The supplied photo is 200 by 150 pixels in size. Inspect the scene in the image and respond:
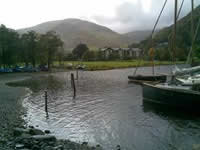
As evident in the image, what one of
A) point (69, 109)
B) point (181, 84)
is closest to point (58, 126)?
point (69, 109)

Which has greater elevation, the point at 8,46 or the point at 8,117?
the point at 8,46

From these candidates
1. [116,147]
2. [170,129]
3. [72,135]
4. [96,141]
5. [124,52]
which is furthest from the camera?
[124,52]

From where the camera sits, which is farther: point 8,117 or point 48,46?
point 48,46

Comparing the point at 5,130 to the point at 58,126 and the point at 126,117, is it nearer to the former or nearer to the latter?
the point at 58,126

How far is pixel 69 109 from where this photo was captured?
23.2m

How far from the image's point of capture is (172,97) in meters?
22.5

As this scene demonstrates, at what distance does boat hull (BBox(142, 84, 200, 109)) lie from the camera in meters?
20.7

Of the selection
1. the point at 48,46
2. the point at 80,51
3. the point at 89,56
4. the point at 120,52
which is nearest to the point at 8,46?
the point at 48,46

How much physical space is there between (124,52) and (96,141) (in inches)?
6199

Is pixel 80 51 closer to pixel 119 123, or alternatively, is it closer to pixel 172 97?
pixel 172 97

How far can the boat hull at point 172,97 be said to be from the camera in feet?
67.9

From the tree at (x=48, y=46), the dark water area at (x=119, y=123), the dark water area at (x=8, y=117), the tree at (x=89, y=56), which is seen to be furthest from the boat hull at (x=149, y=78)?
the tree at (x=89, y=56)

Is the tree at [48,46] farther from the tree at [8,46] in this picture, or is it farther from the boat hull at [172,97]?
the boat hull at [172,97]

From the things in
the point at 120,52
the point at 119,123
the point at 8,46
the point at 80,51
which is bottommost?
the point at 119,123
